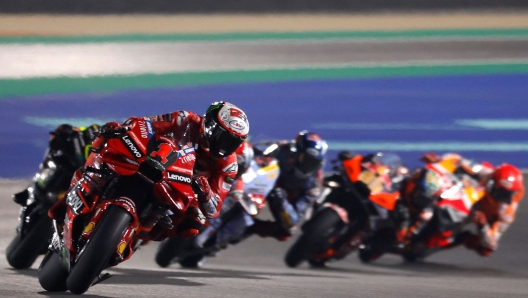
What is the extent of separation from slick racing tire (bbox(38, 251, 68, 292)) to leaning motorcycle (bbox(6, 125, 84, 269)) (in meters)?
1.42

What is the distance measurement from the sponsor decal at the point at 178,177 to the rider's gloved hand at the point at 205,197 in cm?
28

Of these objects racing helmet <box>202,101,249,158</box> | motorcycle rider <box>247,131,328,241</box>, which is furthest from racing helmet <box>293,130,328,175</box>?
racing helmet <box>202,101,249,158</box>

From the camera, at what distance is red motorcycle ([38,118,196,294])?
4.61 metres

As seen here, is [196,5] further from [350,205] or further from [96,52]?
[350,205]

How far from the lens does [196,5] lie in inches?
759

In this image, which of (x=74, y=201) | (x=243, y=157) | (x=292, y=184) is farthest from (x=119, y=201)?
(x=292, y=184)

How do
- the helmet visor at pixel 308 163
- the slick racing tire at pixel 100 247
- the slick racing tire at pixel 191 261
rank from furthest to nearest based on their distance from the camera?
1. the helmet visor at pixel 308 163
2. the slick racing tire at pixel 191 261
3. the slick racing tire at pixel 100 247

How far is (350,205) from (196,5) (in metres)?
11.5

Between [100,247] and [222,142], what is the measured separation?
39.5 inches

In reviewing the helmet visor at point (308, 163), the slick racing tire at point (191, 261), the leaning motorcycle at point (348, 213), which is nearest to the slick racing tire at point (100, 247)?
the slick racing tire at point (191, 261)

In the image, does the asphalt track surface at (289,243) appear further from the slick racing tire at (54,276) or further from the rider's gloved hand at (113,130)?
the rider's gloved hand at (113,130)

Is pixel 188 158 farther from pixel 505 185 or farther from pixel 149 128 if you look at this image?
pixel 505 185

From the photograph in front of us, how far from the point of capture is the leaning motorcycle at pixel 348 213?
8.18 metres

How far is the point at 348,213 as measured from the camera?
8508 mm
